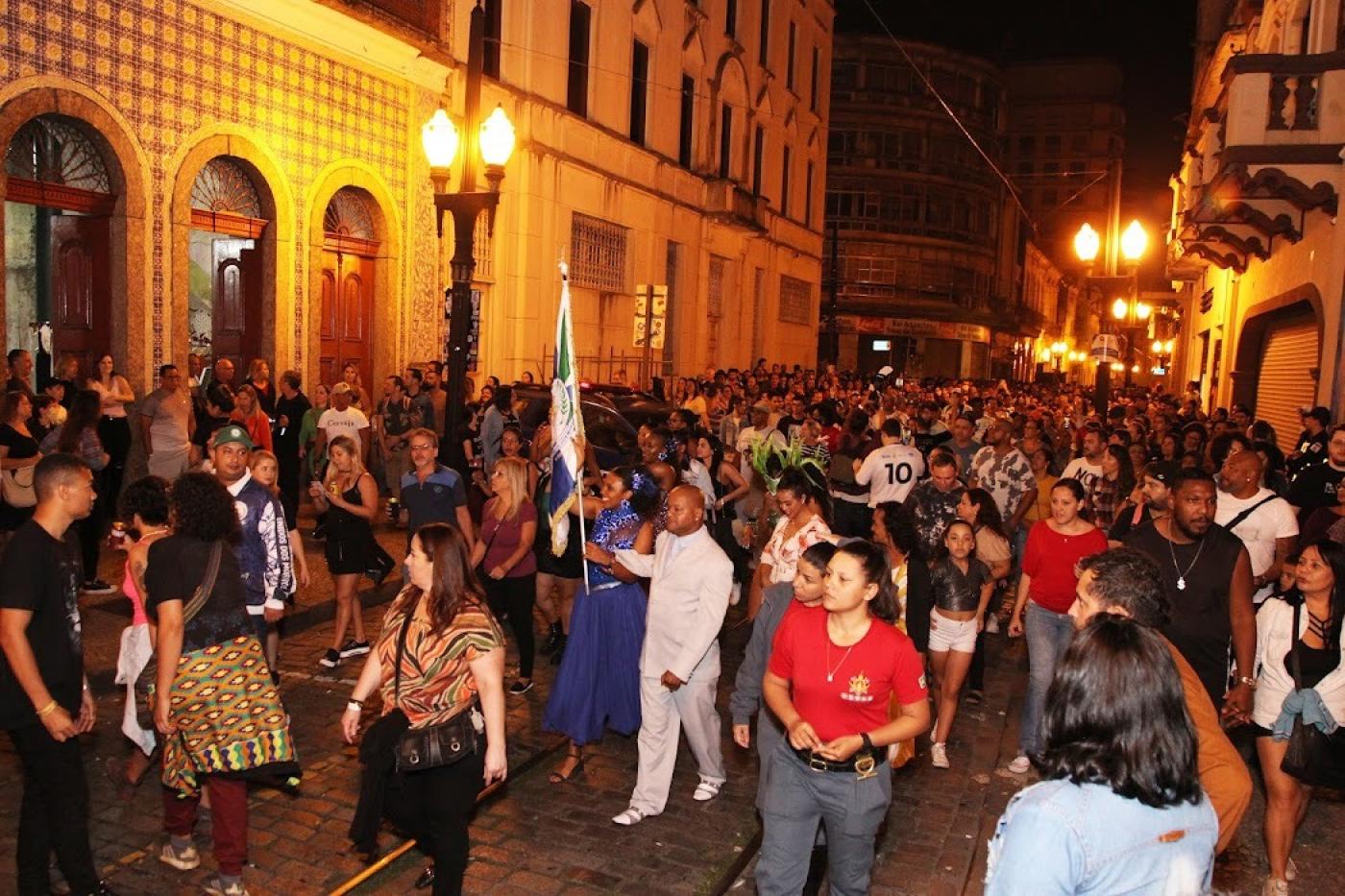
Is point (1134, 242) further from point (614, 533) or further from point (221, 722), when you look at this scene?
point (221, 722)

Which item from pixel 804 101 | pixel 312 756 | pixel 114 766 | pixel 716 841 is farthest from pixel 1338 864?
pixel 804 101

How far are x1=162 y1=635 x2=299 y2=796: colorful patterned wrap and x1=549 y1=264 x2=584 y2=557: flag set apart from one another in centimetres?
236

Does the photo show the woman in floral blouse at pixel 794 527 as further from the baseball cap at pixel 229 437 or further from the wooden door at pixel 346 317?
the wooden door at pixel 346 317

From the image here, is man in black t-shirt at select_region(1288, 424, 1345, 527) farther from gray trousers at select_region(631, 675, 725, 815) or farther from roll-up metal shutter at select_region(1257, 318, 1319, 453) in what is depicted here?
roll-up metal shutter at select_region(1257, 318, 1319, 453)

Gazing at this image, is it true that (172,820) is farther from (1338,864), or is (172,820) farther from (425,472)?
(1338,864)

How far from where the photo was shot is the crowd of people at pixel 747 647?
2.59 meters

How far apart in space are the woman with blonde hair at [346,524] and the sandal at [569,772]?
262 centimetres

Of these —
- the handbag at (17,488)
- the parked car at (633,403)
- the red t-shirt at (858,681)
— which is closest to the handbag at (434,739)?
the red t-shirt at (858,681)

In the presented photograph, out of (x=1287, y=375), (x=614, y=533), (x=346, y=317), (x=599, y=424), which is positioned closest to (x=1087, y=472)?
(x=614, y=533)

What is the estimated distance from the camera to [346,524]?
8.58 m

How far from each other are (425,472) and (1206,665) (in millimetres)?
5391

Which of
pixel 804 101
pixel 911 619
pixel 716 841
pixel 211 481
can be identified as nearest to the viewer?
pixel 211 481

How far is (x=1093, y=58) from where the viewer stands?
270 ft

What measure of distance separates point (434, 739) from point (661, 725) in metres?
1.88
